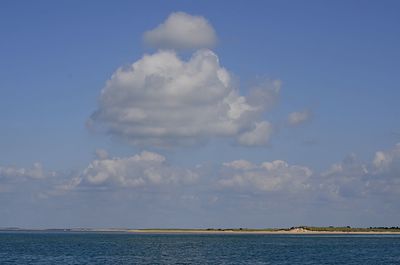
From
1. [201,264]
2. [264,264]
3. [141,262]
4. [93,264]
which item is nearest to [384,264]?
[264,264]

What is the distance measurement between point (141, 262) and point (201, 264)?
10314 mm

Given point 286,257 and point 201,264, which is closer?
point 201,264

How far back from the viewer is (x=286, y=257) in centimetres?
10594

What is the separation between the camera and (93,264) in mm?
89438

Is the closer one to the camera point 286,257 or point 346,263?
point 346,263

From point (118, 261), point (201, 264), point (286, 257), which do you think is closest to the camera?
point (201, 264)

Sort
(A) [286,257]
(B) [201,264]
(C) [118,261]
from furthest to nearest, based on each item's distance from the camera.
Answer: (A) [286,257]
(C) [118,261]
(B) [201,264]

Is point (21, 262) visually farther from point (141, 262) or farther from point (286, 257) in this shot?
point (286, 257)

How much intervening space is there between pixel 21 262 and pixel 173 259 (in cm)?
2361

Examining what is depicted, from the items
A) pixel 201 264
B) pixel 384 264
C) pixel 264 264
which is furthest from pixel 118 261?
pixel 384 264

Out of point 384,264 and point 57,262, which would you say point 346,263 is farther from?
point 57,262

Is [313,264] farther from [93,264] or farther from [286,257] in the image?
[93,264]

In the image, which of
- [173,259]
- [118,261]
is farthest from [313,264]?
[118,261]

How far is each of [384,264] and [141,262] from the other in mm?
36362
